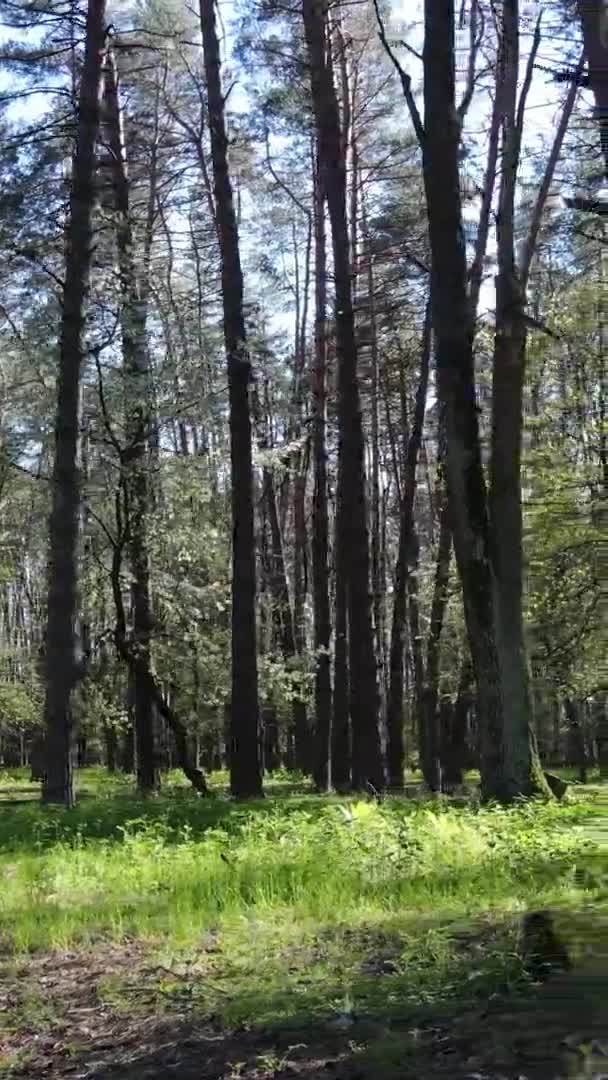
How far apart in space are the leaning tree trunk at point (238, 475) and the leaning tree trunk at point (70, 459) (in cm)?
→ 166

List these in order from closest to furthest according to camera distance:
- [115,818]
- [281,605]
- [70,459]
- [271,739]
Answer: [115,818] → [70,459] → [281,605] → [271,739]

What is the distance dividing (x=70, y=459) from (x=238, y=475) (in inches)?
91.0

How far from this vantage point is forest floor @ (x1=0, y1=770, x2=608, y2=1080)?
3512mm

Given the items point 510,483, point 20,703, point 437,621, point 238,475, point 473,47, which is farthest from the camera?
point 20,703

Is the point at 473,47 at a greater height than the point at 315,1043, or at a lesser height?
greater

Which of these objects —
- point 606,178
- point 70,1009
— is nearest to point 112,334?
point 70,1009

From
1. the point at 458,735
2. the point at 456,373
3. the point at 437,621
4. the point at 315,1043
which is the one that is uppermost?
the point at 456,373

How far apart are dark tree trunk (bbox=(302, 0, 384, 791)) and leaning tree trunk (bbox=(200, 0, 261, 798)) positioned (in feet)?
4.29

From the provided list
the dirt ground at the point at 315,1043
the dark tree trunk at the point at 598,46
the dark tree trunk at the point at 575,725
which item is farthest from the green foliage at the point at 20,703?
the dark tree trunk at the point at 598,46

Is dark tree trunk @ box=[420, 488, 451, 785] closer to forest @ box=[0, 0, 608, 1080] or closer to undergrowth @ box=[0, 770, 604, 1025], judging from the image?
forest @ box=[0, 0, 608, 1080]

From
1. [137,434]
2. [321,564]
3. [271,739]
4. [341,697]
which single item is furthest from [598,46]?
[271,739]

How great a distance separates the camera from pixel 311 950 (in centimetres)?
491

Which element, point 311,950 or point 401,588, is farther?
point 401,588

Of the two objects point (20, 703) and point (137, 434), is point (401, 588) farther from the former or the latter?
point (20, 703)
